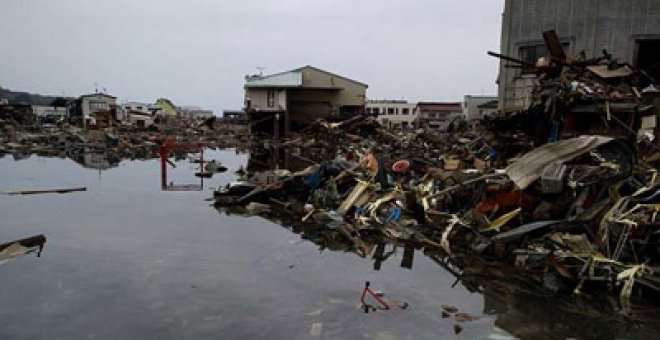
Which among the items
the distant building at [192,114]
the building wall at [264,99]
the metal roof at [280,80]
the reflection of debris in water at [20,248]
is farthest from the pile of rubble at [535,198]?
the distant building at [192,114]

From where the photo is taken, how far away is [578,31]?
1814 centimetres

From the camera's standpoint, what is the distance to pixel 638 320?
614cm

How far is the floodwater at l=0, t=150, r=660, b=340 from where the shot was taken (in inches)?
225

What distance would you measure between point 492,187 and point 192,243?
6.22 metres

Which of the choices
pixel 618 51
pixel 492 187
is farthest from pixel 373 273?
pixel 618 51

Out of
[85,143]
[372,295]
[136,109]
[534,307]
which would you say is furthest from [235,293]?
[136,109]

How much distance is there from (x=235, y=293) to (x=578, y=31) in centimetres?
1723

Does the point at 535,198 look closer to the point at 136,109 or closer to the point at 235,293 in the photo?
the point at 235,293

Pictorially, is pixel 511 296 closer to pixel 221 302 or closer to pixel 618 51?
pixel 221 302

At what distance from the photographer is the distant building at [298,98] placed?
131 feet

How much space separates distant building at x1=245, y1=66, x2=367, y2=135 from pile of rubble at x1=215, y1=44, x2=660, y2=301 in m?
26.1

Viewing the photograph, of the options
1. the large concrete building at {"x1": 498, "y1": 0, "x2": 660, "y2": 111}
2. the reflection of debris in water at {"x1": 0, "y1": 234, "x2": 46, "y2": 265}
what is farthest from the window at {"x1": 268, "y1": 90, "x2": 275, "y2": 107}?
the reflection of debris in water at {"x1": 0, "y1": 234, "x2": 46, "y2": 265}

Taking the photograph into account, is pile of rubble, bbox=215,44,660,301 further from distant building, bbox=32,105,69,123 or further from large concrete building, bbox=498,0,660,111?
distant building, bbox=32,105,69,123

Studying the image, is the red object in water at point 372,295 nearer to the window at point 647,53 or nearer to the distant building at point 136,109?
the window at point 647,53
